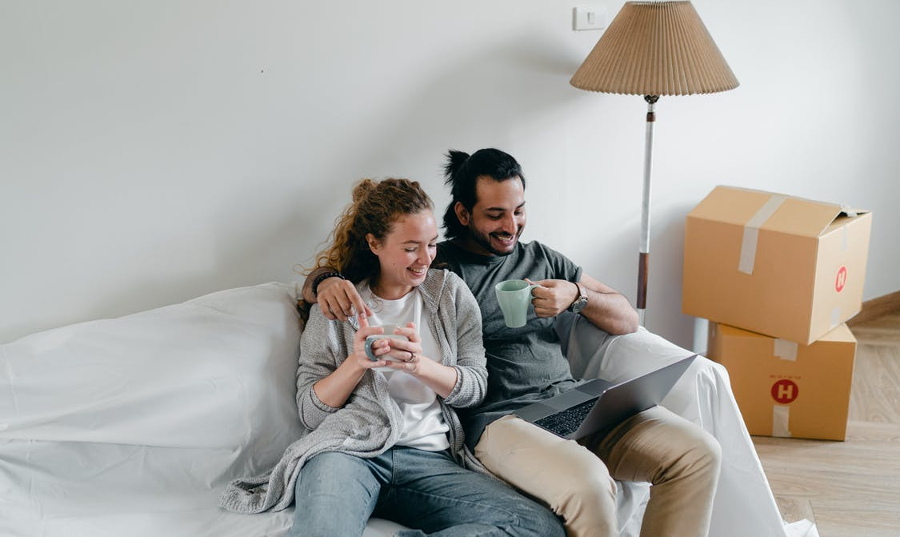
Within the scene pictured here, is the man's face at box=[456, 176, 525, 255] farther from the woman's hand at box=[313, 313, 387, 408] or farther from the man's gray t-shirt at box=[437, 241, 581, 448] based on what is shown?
the woman's hand at box=[313, 313, 387, 408]

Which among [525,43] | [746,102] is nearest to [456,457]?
[525,43]

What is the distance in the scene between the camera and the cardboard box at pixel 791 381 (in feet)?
8.83

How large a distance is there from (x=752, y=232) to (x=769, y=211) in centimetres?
10

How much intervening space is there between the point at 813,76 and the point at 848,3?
28cm

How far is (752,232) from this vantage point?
2.64 meters

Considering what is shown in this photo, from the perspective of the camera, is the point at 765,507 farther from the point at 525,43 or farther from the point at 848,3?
the point at 848,3

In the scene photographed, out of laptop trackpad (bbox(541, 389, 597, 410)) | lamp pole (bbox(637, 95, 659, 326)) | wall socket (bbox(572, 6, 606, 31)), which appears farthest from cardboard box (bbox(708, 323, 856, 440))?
wall socket (bbox(572, 6, 606, 31))

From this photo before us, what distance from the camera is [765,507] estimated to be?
205cm

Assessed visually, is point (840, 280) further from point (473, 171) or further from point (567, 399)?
point (473, 171)

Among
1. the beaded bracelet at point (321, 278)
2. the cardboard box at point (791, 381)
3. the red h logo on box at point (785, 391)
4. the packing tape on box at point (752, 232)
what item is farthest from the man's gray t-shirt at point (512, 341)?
the red h logo on box at point (785, 391)

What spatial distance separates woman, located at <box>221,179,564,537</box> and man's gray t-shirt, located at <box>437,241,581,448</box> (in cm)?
8

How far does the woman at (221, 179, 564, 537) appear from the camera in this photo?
1.73 meters

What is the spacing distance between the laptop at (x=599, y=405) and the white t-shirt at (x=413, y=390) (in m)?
0.19

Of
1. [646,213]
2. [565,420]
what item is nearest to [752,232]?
[646,213]
